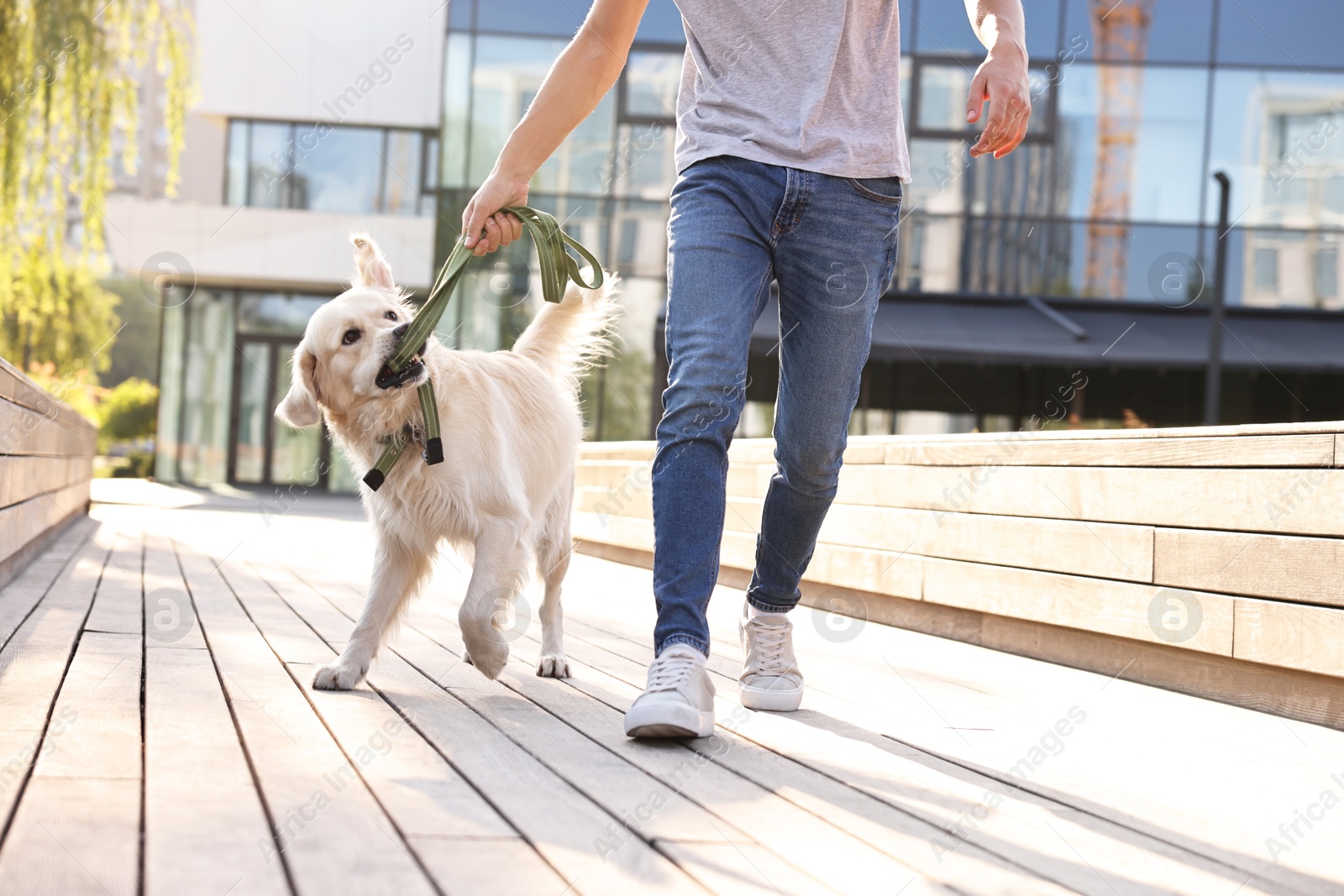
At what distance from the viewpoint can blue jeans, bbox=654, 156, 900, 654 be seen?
263cm

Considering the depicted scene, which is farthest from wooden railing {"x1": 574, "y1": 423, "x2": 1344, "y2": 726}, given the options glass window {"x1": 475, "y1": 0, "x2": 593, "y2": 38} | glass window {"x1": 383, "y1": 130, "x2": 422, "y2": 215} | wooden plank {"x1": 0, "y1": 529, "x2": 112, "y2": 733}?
glass window {"x1": 383, "y1": 130, "x2": 422, "y2": 215}

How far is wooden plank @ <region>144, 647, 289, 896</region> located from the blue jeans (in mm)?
943

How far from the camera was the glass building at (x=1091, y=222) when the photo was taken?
15219 mm

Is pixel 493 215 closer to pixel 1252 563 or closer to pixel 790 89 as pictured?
pixel 790 89

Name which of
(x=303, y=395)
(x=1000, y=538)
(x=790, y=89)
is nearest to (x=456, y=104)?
(x=1000, y=538)

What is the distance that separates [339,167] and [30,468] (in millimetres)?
14672

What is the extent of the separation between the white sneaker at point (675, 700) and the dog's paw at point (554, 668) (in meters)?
0.99

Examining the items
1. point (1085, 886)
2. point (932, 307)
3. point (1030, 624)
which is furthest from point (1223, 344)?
point (1085, 886)

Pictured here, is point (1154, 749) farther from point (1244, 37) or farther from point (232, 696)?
point (1244, 37)

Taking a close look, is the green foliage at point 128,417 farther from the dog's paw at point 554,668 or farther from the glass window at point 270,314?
the dog's paw at point 554,668

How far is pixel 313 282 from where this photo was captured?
63.6ft

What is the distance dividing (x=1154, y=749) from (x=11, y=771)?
93.0 inches

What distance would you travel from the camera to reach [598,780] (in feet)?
7.02

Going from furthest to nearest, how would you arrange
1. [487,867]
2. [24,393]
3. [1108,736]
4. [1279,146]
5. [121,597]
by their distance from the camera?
[1279,146] < [24,393] < [121,597] < [1108,736] < [487,867]
